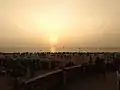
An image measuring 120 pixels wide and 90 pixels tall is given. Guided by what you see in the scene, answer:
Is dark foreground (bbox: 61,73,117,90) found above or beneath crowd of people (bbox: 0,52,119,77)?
beneath

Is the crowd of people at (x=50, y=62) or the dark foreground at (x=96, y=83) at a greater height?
the crowd of people at (x=50, y=62)

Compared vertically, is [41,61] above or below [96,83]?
above

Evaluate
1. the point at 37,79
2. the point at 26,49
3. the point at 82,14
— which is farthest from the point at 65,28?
the point at 37,79

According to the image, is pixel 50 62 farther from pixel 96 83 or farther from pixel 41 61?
pixel 96 83

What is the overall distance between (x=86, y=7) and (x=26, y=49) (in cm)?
62

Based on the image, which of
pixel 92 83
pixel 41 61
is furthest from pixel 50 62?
pixel 92 83

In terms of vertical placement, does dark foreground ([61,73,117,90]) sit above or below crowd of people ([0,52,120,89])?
below

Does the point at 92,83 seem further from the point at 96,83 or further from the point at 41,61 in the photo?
the point at 41,61

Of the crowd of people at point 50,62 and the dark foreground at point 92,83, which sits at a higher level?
the crowd of people at point 50,62

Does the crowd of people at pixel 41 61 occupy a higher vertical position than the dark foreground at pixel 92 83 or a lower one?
higher

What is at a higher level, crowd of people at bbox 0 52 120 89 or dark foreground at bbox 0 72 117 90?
crowd of people at bbox 0 52 120 89

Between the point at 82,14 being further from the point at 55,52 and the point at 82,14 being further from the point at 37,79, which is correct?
the point at 37,79

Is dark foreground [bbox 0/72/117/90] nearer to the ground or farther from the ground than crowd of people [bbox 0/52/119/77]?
nearer to the ground

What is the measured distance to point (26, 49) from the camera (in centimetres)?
256
